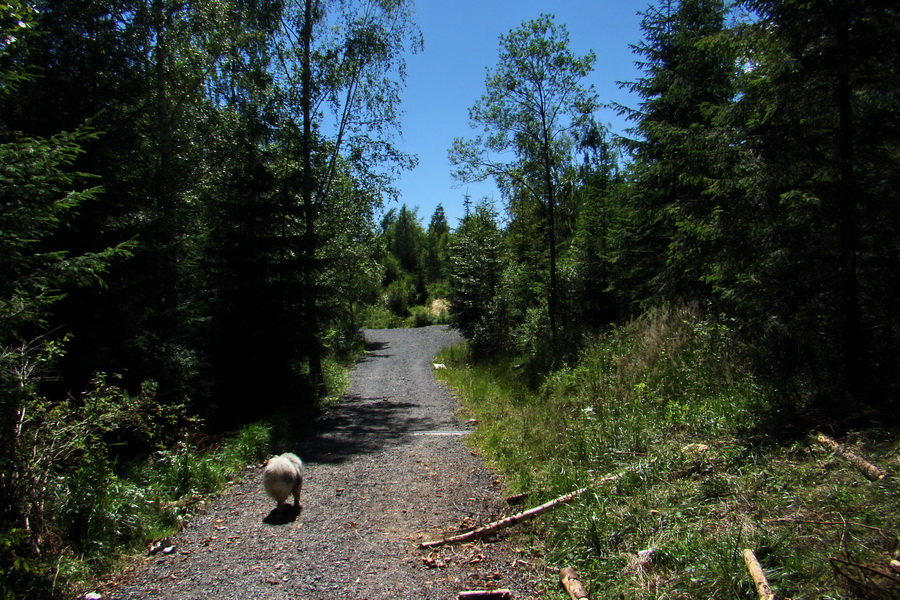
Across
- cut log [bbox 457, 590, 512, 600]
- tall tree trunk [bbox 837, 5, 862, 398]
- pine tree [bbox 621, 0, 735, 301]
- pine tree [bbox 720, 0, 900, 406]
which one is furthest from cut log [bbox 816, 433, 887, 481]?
pine tree [bbox 621, 0, 735, 301]

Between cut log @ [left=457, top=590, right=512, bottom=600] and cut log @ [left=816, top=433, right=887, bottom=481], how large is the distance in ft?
8.80

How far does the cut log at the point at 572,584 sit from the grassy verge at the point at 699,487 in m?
0.08

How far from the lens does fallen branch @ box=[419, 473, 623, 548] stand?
184 inches

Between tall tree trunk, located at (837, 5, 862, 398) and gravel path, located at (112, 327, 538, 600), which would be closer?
gravel path, located at (112, 327, 538, 600)

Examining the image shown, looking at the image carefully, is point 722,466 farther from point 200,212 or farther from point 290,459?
point 200,212

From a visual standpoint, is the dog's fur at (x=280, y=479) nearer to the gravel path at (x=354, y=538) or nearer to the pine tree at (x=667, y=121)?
the gravel path at (x=354, y=538)

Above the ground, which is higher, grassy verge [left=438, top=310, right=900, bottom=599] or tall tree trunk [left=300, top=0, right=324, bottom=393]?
tall tree trunk [left=300, top=0, right=324, bottom=393]

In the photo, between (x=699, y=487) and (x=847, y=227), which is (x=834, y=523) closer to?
(x=699, y=487)

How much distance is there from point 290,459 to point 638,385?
191 inches

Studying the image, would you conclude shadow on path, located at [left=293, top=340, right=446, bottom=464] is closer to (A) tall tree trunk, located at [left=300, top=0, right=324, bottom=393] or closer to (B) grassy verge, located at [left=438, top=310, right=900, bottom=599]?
(A) tall tree trunk, located at [left=300, top=0, right=324, bottom=393]

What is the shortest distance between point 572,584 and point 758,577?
129 cm

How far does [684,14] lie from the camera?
39.8 ft

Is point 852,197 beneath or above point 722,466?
above

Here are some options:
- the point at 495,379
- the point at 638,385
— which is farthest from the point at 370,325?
the point at 638,385
